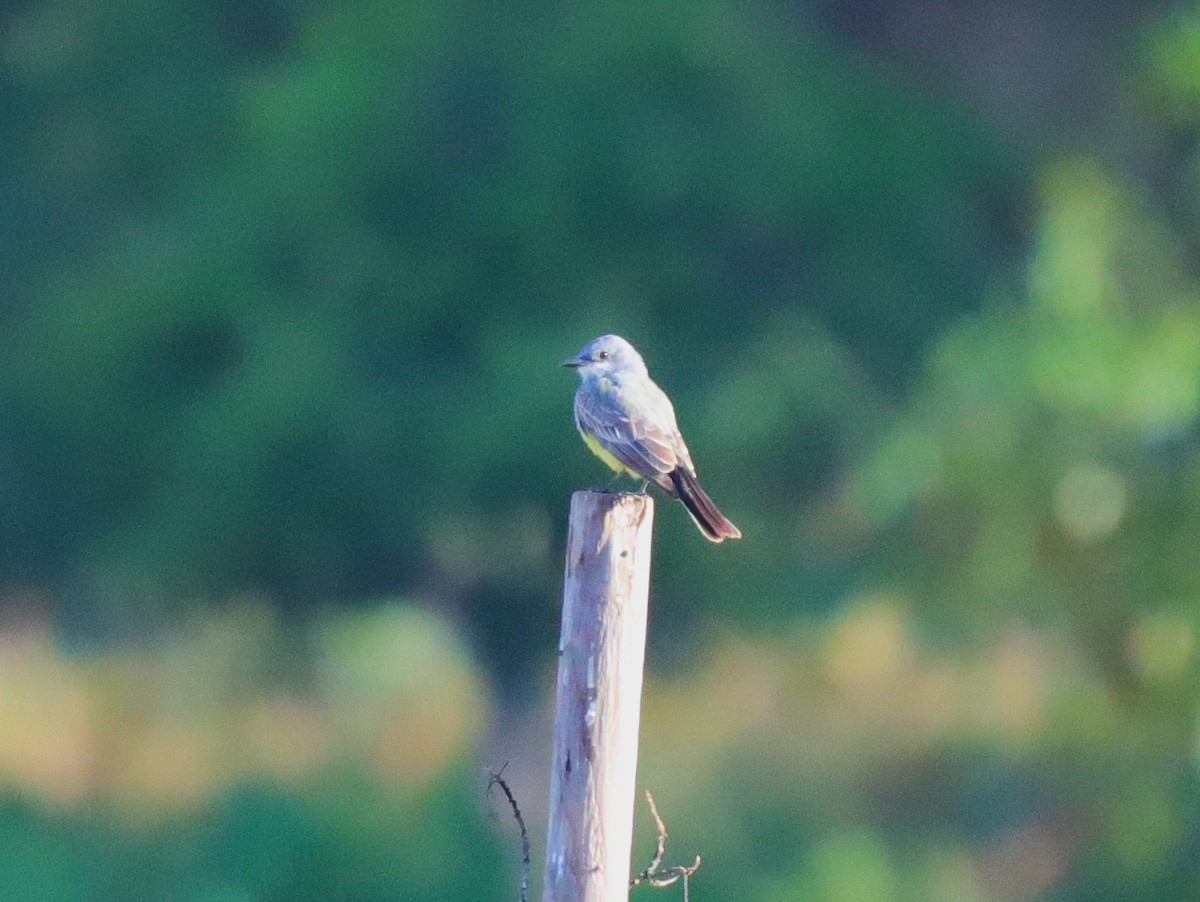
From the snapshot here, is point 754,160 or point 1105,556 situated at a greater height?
point 754,160

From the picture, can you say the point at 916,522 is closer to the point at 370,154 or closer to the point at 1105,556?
the point at 1105,556

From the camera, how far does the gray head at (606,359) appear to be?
652cm

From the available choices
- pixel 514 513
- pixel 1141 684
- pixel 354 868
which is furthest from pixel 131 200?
pixel 1141 684

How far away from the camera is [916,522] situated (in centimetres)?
1048

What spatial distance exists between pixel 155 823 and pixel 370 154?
3466 millimetres

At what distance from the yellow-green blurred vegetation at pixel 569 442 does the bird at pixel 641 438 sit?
379 cm

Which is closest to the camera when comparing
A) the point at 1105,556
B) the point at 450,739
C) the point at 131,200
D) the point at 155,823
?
the point at 1105,556

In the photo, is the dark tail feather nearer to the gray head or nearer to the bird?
the bird

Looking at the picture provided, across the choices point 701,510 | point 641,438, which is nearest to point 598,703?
point 701,510

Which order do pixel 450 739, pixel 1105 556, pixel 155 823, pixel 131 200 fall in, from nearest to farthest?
pixel 1105 556
pixel 155 823
pixel 450 739
pixel 131 200

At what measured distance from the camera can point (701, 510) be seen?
18.5 ft

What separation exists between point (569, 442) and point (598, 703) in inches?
271

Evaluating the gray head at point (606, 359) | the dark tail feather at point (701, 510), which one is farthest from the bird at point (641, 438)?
the gray head at point (606, 359)

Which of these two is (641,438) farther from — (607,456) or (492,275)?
(492,275)
